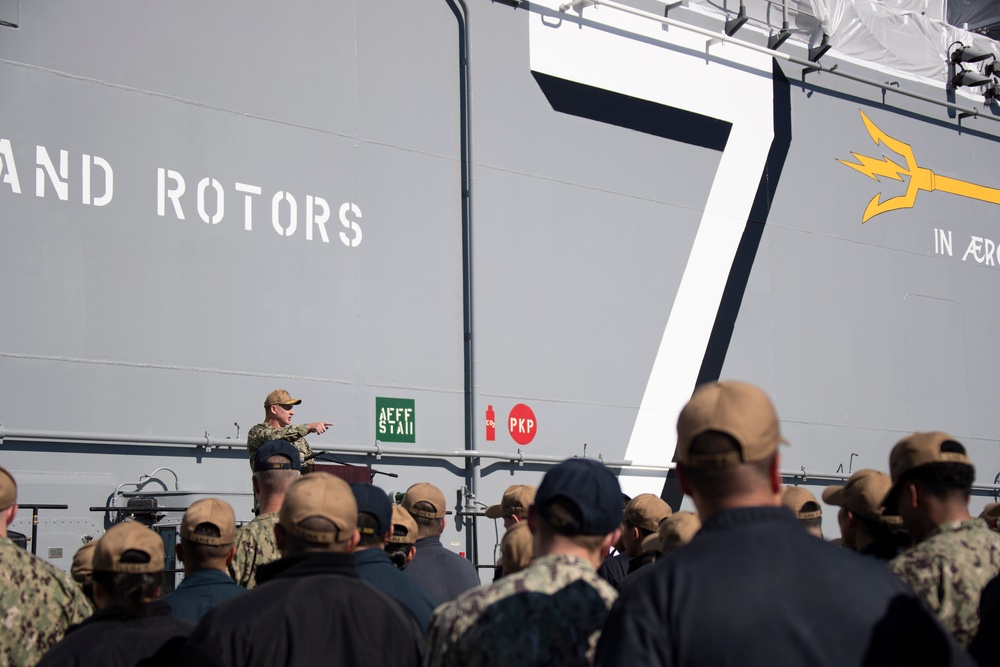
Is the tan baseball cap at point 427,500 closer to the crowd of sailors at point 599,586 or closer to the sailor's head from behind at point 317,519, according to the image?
the crowd of sailors at point 599,586

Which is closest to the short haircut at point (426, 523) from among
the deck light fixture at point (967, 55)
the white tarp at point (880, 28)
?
the white tarp at point (880, 28)

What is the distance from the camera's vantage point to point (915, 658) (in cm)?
185

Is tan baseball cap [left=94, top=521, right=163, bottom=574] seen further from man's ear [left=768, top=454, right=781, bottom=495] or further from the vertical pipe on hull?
the vertical pipe on hull

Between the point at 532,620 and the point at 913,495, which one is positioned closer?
the point at 532,620

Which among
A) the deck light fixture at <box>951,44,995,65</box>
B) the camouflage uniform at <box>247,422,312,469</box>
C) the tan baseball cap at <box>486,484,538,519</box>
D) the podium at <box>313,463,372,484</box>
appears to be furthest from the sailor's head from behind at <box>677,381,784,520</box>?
the deck light fixture at <box>951,44,995,65</box>

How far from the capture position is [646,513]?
5.02m

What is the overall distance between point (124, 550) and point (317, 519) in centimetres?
65

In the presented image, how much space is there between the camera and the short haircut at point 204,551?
11.6 feet

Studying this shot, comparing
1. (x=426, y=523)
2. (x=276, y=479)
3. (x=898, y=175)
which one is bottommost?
(x=426, y=523)

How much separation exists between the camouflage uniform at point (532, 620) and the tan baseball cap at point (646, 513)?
8.80ft

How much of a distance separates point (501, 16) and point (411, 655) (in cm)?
718

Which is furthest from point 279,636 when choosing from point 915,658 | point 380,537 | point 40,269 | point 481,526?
point 481,526

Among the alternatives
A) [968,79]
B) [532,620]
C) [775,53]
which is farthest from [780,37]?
[532,620]

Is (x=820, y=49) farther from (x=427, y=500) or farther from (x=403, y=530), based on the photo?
(x=403, y=530)
